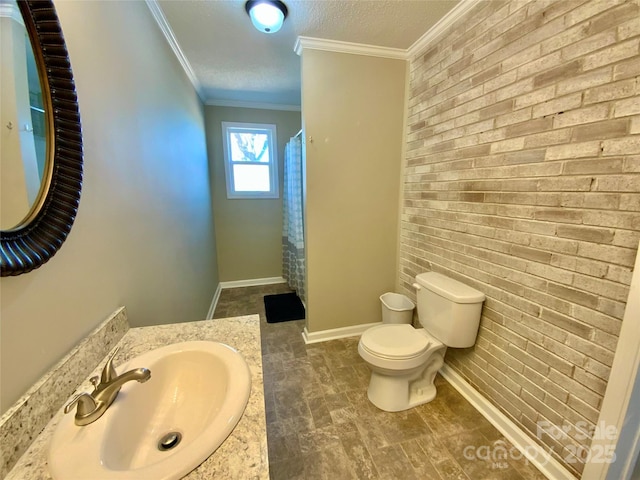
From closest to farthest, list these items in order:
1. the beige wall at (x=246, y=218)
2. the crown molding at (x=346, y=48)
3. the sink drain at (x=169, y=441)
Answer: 1. the sink drain at (x=169, y=441)
2. the crown molding at (x=346, y=48)
3. the beige wall at (x=246, y=218)

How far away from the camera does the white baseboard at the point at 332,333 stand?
7.68 ft

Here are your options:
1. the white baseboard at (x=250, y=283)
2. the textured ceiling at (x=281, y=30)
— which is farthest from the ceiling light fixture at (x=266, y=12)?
the white baseboard at (x=250, y=283)

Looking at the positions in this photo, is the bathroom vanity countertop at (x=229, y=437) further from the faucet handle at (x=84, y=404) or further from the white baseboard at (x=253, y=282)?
the white baseboard at (x=253, y=282)

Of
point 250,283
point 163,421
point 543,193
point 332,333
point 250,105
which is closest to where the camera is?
point 163,421

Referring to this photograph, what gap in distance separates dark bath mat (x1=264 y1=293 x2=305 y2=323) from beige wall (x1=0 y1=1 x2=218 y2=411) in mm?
1031

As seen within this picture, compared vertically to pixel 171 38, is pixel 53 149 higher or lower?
lower

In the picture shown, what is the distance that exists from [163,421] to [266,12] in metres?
2.04

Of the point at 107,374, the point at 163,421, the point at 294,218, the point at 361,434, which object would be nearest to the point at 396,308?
the point at 361,434

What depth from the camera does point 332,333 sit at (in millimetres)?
2391

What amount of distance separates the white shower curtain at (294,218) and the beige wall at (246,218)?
1.67 feet

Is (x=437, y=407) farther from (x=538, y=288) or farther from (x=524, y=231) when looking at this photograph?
(x=524, y=231)

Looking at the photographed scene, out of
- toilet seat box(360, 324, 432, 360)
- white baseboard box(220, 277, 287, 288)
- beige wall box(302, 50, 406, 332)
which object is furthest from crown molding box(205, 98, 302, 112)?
toilet seat box(360, 324, 432, 360)

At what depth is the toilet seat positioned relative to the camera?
1543mm

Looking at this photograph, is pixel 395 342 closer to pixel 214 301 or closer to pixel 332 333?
pixel 332 333
